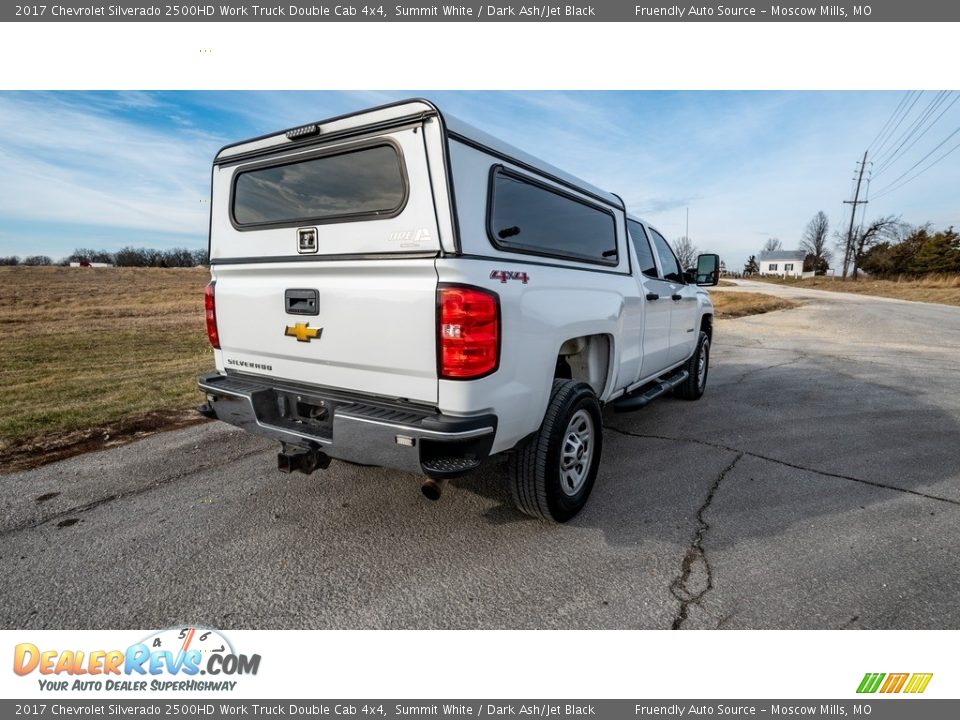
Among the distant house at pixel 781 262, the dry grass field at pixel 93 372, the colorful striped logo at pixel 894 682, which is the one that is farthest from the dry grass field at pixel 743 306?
the distant house at pixel 781 262

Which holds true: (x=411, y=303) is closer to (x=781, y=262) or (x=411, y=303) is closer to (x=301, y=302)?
(x=301, y=302)

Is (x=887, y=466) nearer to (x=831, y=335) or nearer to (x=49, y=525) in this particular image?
(x=49, y=525)

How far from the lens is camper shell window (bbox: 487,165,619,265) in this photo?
2764mm

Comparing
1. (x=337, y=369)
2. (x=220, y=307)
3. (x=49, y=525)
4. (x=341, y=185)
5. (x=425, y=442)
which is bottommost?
(x=49, y=525)

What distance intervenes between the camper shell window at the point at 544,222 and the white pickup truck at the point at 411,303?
14 millimetres

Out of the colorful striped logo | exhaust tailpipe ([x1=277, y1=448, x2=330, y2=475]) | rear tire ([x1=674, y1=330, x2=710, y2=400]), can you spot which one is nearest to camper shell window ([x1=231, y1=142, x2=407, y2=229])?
exhaust tailpipe ([x1=277, y1=448, x2=330, y2=475])

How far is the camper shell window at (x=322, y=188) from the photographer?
262 centimetres

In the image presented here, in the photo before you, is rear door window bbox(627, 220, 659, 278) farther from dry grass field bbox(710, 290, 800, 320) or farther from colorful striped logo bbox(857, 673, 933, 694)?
dry grass field bbox(710, 290, 800, 320)

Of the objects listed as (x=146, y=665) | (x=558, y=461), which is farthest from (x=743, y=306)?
(x=146, y=665)

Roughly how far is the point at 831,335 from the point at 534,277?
44.3 ft

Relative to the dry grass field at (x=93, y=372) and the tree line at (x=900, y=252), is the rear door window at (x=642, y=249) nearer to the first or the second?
the dry grass field at (x=93, y=372)

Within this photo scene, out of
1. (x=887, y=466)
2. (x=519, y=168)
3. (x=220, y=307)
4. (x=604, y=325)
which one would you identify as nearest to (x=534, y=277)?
(x=519, y=168)

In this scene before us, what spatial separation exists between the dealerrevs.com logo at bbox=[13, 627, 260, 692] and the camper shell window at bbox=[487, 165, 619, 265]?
7.48 feet

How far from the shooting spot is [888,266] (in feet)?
166
